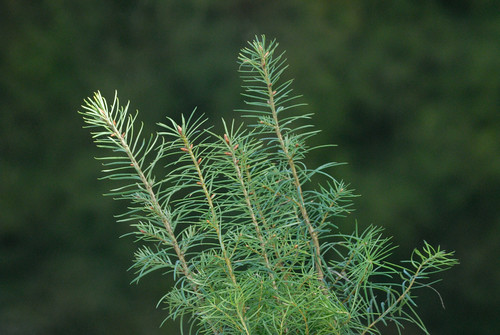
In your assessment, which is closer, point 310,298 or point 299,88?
point 310,298

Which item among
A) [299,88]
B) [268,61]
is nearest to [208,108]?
[299,88]

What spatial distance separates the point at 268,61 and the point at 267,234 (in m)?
0.14

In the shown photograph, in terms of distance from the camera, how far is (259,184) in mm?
474

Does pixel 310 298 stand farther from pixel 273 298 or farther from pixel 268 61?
pixel 268 61

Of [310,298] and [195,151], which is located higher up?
[195,151]

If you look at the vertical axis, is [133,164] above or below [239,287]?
above

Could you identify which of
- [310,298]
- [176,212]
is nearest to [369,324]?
[310,298]

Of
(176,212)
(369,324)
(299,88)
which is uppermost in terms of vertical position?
(299,88)

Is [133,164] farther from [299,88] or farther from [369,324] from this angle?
[299,88]

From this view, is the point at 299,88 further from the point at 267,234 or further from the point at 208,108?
the point at 267,234

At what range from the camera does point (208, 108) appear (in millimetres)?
1168

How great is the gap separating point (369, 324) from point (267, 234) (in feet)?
0.34

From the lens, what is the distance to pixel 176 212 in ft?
1.55

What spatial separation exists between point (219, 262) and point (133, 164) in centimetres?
10
